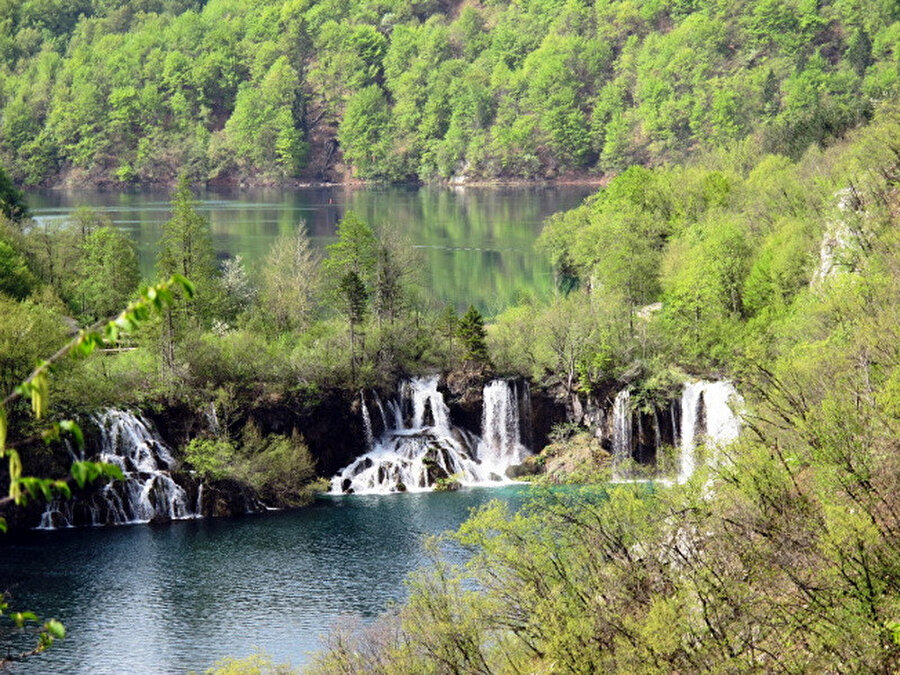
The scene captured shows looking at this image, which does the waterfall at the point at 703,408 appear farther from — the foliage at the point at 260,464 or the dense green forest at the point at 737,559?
the foliage at the point at 260,464

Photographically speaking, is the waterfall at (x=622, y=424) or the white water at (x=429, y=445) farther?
the waterfall at (x=622, y=424)

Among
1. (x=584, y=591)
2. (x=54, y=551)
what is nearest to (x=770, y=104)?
(x=54, y=551)

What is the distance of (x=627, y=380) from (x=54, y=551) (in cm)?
2944

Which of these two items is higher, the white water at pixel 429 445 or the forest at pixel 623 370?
the forest at pixel 623 370

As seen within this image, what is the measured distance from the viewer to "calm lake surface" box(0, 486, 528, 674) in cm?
4388

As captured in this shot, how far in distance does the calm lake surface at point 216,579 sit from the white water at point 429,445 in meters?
2.66

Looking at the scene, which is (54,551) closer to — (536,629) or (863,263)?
(536,629)

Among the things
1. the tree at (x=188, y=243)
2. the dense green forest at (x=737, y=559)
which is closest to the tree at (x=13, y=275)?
the tree at (x=188, y=243)

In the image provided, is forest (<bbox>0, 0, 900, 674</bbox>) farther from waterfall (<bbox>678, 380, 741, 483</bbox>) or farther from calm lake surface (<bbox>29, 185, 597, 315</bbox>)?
calm lake surface (<bbox>29, 185, 597, 315</bbox>)

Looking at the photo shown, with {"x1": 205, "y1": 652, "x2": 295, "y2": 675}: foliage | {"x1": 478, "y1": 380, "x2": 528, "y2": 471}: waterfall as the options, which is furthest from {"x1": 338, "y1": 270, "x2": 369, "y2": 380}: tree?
{"x1": 205, "y1": 652, "x2": 295, "y2": 675}: foliage

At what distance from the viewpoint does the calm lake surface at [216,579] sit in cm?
4388

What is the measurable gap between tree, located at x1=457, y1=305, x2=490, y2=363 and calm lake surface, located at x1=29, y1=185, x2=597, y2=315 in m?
9.13

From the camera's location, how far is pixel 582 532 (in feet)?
115

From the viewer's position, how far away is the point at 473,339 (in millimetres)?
70062
